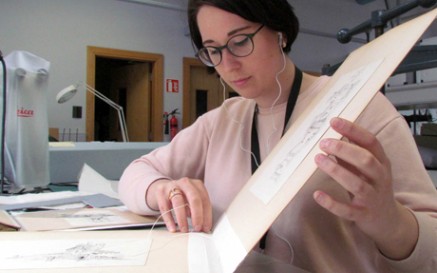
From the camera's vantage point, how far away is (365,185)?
422mm

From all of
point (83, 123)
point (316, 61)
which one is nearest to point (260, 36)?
point (83, 123)

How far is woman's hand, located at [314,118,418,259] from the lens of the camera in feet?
1.28

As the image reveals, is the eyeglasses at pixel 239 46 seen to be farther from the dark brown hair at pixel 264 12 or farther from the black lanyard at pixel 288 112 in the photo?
the black lanyard at pixel 288 112

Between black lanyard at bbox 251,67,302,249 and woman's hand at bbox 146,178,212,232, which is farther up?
black lanyard at bbox 251,67,302,249

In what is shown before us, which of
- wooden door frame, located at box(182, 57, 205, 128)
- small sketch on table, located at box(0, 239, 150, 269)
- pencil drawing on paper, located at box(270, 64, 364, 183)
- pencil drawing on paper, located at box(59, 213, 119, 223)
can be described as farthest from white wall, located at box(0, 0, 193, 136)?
pencil drawing on paper, located at box(270, 64, 364, 183)

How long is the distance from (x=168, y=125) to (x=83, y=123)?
1.07m

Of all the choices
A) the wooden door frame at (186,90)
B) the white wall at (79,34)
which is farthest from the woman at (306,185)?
the wooden door frame at (186,90)

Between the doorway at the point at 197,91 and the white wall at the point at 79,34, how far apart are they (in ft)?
0.37

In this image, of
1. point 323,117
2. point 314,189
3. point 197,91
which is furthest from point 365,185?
point 197,91

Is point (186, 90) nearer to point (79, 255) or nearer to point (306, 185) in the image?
point (306, 185)

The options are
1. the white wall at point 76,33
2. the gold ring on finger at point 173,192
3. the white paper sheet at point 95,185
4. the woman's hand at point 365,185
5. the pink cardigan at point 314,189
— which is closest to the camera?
the woman's hand at point 365,185

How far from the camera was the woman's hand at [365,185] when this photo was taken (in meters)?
0.39

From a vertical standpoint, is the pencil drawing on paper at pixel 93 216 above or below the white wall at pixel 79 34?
below

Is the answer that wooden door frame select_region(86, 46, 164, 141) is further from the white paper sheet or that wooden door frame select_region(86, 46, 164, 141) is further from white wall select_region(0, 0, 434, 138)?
the white paper sheet
